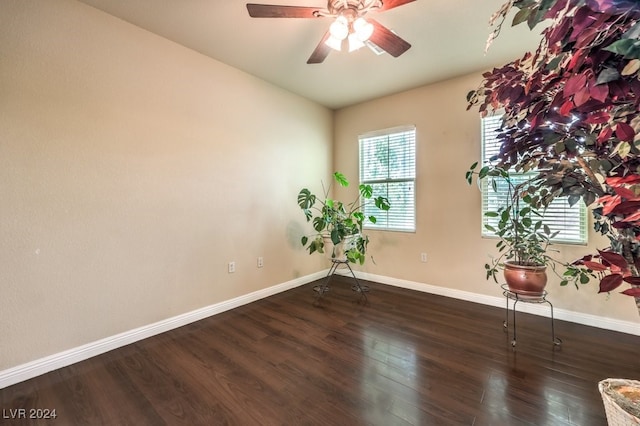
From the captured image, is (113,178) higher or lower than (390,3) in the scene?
lower

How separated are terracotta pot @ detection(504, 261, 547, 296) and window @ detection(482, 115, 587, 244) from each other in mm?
497

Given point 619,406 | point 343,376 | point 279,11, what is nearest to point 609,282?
point 619,406

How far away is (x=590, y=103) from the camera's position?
0.71 m

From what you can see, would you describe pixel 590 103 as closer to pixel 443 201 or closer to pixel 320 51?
pixel 320 51

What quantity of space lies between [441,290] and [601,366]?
4.98ft

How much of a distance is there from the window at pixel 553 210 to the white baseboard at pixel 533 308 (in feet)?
2.29

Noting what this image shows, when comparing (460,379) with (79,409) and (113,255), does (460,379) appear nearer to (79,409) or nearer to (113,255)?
(79,409)

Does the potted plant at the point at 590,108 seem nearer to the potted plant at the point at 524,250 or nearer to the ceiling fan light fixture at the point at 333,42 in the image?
the potted plant at the point at 524,250

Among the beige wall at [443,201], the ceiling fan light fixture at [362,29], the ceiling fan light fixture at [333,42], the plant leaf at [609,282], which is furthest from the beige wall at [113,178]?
the plant leaf at [609,282]

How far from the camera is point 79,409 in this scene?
1524 millimetres

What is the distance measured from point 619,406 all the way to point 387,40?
231cm

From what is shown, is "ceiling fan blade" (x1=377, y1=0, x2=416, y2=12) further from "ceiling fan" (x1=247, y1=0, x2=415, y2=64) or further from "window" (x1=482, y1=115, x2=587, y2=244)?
"window" (x1=482, y1=115, x2=587, y2=244)

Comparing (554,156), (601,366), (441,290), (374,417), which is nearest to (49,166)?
(374,417)

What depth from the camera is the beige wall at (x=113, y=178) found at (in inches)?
69.9
